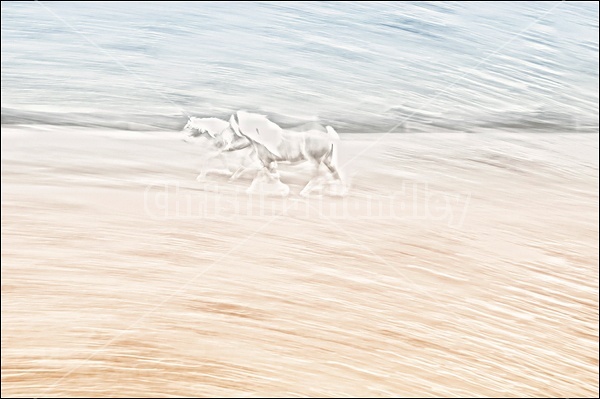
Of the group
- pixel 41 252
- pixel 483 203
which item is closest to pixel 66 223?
pixel 41 252

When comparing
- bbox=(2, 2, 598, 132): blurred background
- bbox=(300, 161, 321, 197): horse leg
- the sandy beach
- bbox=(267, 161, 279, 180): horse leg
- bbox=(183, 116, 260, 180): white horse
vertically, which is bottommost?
the sandy beach

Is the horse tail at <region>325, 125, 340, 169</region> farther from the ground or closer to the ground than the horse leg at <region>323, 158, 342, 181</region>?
farther from the ground

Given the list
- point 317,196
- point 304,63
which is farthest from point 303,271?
point 304,63

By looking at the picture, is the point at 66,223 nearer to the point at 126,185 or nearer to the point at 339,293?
the point at 126,185

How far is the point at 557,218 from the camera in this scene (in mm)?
528

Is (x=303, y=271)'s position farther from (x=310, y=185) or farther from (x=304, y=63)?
(x=304, y=63)

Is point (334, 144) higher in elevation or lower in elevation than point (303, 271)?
higher

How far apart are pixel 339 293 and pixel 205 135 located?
0.19 metres

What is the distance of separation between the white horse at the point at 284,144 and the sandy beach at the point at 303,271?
0.02 m

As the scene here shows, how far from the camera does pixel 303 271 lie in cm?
51

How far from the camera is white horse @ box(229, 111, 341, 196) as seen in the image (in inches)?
20.0

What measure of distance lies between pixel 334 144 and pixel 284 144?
48 mm

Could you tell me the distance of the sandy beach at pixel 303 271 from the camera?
1.52ft

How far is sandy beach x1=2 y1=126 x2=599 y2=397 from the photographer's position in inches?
18.2
